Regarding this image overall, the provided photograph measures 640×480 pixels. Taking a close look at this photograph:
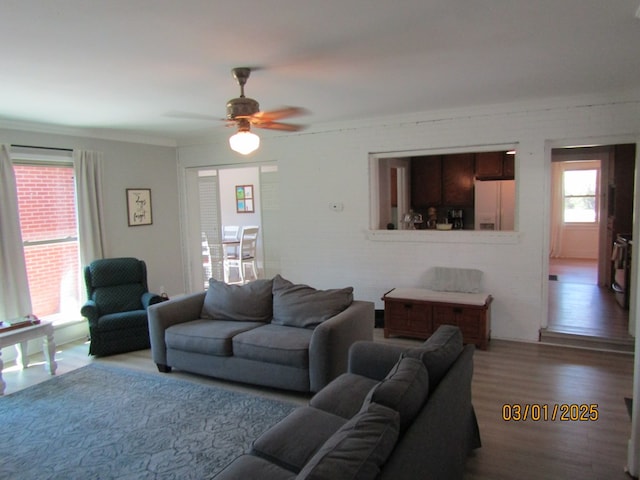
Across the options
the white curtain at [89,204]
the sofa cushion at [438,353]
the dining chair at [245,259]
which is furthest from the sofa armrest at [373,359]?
the dining chair at [245,259]

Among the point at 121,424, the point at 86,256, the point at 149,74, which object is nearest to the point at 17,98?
the point at 149,74

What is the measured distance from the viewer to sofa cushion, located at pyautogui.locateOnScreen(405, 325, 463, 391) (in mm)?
2062

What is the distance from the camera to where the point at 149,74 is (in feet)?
10.2

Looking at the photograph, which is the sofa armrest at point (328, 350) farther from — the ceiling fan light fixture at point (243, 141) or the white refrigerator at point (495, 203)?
the white refrigerator at point (495, 203)

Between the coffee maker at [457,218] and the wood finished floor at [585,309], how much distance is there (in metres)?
1.68

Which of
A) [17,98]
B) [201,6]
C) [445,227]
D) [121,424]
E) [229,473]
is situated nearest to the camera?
[229,473]

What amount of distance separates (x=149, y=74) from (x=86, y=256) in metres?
2.96

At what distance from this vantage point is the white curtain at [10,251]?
4402mm

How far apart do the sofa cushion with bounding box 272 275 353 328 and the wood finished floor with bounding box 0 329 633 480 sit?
611 millimetres

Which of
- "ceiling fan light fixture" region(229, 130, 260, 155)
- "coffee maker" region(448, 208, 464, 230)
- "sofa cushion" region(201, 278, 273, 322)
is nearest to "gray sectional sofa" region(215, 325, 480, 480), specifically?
"sofa cushion" region(201, 278, 273, 322)

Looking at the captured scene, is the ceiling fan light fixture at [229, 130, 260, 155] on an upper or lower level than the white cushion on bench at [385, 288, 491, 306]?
upper

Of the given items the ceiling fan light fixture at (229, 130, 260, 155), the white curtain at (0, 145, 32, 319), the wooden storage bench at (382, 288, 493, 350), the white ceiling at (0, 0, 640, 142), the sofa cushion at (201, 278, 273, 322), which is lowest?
the wooden storage bench at (382, 288, 493, 350)

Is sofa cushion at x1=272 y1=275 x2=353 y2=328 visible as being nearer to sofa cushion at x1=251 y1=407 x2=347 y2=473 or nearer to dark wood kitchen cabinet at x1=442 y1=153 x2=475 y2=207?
sofa cushion at x1=251 y1=407 x2=347 y2=473

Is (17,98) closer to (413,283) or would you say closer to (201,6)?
(201,6)
